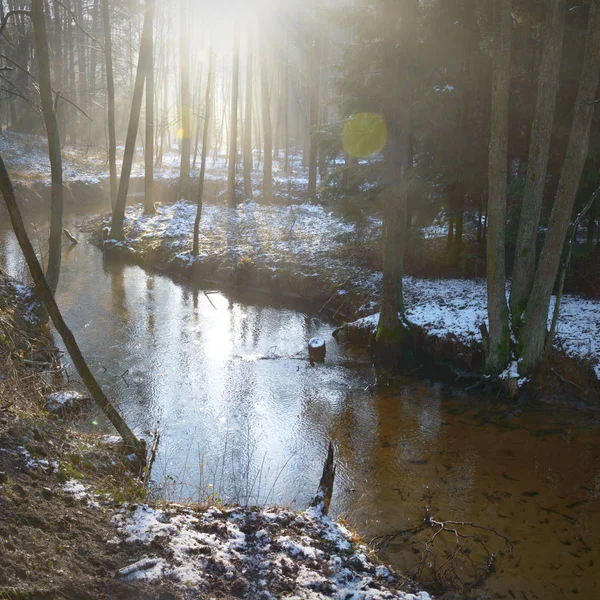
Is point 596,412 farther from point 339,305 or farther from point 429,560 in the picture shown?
point 339,305

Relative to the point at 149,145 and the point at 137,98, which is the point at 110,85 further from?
the point at 149,145

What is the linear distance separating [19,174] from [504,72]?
2510cm

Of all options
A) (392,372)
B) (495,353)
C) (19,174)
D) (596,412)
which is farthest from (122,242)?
(596,412)

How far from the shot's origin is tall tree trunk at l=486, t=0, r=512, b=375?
909 cm

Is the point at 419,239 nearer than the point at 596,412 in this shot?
No

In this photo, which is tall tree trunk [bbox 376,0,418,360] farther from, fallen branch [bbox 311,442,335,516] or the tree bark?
the tree bark

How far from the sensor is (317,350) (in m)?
11.8

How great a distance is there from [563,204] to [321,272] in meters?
8.83

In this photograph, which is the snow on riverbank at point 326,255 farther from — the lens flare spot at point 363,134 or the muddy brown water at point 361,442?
the lens flare spot at point 363,134

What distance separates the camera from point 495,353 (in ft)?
32.9

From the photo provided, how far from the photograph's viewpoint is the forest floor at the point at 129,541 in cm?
355

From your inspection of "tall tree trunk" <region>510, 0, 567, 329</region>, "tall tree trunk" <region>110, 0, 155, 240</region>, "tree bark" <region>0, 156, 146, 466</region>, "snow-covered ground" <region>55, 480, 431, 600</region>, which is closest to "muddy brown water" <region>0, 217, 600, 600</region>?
"tree bark" <region>0, 156, 146, 466</region>

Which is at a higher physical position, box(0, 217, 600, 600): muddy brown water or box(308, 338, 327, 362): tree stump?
box(308, 338, 327, 362): tree stump

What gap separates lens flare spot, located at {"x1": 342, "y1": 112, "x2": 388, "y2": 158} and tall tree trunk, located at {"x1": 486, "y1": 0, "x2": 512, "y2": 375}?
3.96 metres
